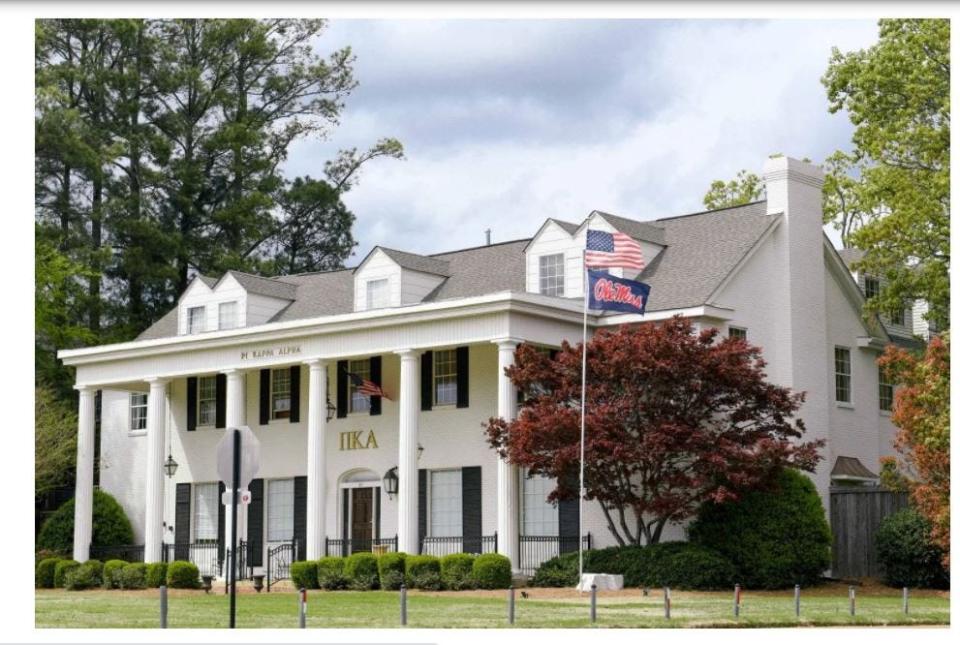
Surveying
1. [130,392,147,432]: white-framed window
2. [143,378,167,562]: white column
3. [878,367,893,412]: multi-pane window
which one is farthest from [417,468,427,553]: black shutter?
[878,367,893,412]: multi-pane window

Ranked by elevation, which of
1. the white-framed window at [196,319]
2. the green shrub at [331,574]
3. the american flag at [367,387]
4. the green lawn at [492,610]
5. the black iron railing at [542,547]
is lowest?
the green lawn at [492,610]

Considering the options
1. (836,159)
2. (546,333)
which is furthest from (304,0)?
(836,159)

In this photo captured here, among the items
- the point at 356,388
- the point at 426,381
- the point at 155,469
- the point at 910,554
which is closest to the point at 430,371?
the point at 426,381

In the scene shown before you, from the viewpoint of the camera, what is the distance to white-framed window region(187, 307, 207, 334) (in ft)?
140

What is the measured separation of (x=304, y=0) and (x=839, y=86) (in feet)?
75.1

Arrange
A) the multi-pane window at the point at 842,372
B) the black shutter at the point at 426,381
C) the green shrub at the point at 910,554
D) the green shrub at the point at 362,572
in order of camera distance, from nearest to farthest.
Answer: the green shrub at the point at 910,554
the green shrub at the point at 362,572
the black shutter at the point at 426,381
the multi-pane window at the point at 842,372

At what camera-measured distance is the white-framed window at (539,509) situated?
117ft

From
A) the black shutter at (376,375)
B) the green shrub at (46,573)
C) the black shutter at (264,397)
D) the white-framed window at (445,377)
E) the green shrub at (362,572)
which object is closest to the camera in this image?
the green shrub at (362,572)

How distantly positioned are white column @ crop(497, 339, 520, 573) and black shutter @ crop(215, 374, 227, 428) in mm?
11340

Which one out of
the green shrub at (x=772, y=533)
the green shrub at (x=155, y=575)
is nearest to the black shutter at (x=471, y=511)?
the green shrub at (x=772, y=533)

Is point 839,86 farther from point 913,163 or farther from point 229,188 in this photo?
point 229,188

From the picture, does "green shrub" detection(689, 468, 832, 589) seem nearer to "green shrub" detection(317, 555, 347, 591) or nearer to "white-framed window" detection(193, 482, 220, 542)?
"green shrub" detection(317, 555, 347, 591)

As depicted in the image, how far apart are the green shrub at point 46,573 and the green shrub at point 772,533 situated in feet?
51.4

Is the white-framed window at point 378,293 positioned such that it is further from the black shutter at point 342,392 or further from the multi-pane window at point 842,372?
the multi-pane window at point 842,372
